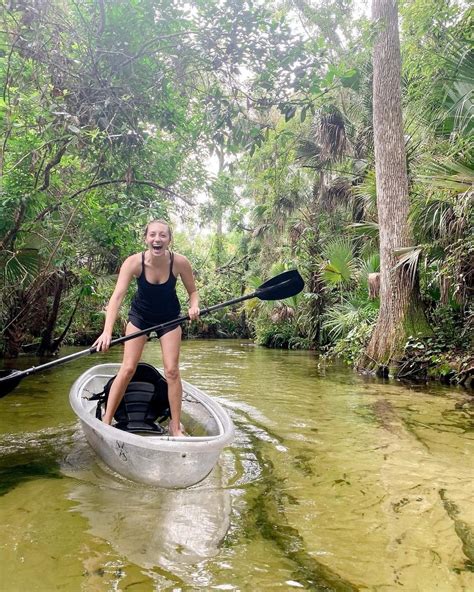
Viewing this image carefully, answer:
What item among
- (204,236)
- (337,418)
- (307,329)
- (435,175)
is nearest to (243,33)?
(435,175)

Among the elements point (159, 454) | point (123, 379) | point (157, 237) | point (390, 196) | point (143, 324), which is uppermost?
point (390, 196)

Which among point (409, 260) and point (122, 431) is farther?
point (409, 260)

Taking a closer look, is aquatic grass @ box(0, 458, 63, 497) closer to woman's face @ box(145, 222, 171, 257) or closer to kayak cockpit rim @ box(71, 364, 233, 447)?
kayak cockpit rim @ box(71, 364, 233, 447)

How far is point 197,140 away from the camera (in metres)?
6.82

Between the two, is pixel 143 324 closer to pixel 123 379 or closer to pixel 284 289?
pixel 123 379

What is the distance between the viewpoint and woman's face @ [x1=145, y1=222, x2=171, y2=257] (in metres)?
3.59

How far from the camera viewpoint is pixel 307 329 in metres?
15.3

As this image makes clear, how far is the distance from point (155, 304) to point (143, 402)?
1.00 metres

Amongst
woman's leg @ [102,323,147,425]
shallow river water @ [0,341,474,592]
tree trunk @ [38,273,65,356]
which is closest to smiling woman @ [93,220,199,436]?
woman's leg @ [102,323,147,425]

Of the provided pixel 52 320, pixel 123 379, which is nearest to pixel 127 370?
pixel 123 379

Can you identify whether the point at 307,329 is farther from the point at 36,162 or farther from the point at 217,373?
the point at 36,162

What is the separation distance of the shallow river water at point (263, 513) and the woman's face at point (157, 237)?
65.7 inches

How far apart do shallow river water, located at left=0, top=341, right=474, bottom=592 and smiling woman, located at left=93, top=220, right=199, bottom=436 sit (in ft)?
2.03

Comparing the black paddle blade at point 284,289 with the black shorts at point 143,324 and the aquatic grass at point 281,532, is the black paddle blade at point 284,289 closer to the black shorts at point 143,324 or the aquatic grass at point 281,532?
the black shorts at point 143,324
